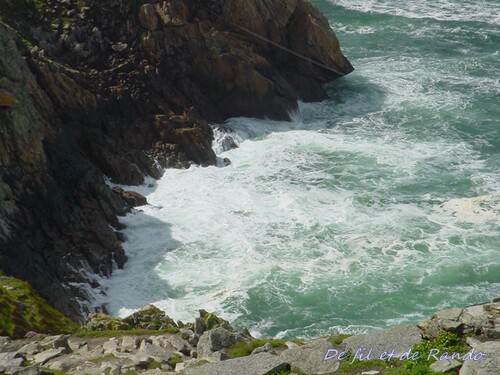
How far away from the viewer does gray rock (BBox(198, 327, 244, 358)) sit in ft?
61.2

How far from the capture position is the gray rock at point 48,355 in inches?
727

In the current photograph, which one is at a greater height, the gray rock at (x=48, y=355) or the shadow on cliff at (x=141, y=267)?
the gray rock at (x=48, y=355)

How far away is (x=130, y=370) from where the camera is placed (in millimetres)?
17641

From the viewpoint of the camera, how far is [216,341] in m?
18.8

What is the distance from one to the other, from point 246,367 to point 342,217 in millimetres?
20253

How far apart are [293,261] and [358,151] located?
12.4 metres

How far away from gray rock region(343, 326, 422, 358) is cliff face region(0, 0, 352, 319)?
46.6 ft

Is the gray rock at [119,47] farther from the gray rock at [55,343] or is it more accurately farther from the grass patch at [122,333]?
the gray rock at [55,343]

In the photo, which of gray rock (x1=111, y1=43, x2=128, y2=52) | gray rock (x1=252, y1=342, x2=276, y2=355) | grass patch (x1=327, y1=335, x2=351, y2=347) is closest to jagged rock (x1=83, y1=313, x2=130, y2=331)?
gray rock (x1=252, y1=342, x2=276, y2=355)

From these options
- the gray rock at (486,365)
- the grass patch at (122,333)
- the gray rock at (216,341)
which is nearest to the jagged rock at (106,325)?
the grass patch at (122,333)

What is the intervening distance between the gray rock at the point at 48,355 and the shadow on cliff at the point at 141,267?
34.0 feet

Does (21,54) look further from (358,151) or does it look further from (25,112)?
(358,151)

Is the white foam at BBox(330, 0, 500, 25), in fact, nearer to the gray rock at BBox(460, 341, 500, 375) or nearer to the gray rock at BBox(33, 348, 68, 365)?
the gray rock at BBox(33, 348, 68, 365)

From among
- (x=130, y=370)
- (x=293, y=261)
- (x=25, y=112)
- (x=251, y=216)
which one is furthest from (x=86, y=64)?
(x=130, y=370)
